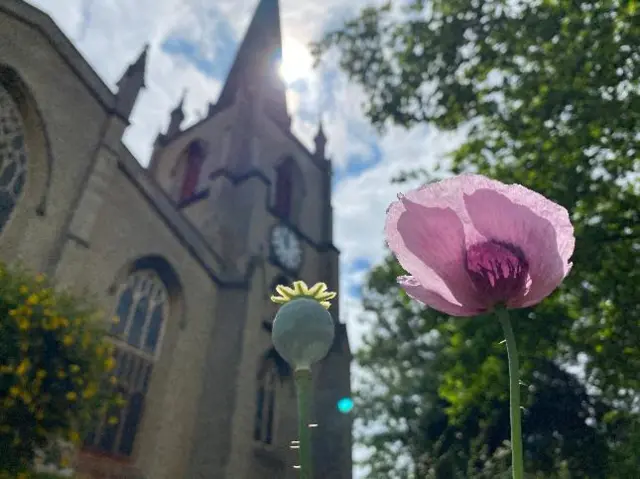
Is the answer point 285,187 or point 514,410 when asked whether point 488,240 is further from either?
point 285,187

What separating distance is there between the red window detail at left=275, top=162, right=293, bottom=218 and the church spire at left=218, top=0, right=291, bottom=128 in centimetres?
333

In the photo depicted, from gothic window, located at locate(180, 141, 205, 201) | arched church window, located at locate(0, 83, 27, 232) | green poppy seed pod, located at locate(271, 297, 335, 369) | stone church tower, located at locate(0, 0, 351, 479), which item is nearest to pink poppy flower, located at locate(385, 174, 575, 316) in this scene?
green poppy seed pod, located at locate(271, 297, 335, 369)

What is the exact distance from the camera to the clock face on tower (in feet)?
60.1

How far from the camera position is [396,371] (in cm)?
2072

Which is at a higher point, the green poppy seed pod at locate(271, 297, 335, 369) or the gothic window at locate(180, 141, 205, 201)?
the gothic window at locate(180, 141, 205, 201)

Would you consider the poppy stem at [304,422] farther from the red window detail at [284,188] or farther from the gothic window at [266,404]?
the red window detail at [284,188]

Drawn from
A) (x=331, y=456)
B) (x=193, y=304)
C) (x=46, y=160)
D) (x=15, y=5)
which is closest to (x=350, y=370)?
(x=331, y=456)

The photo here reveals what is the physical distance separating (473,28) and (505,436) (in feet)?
43.3

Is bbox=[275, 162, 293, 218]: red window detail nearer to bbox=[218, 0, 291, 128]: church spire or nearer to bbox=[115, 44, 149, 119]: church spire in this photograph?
bbox=[218, 0, 291, 128]: church spire

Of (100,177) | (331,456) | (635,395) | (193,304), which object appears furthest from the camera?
(331,456)

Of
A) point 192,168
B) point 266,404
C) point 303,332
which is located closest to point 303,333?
point 303,332

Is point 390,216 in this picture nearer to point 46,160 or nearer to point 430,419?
point 46,160

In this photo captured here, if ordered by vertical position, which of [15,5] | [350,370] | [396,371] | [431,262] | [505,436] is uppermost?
[15,5]

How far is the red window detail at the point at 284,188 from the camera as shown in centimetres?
2112
